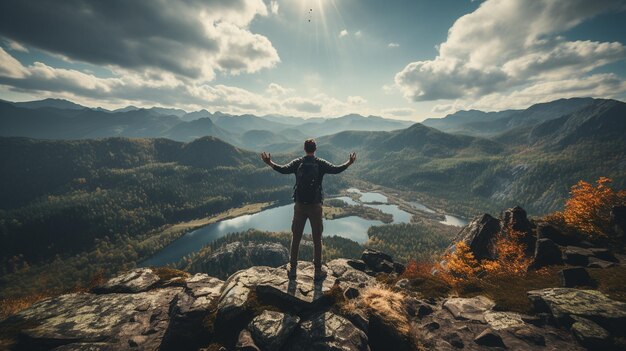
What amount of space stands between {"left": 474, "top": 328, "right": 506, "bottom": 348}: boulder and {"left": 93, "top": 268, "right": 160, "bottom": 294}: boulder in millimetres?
17065

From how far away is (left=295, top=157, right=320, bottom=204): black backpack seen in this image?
1244cm

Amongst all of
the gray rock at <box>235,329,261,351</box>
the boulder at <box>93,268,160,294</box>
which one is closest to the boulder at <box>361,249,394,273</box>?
the gray rock at <box>235,329,261,351</box>

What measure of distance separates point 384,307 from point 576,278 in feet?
31.7

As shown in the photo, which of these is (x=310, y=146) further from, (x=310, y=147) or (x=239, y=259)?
(x=239, y=259)

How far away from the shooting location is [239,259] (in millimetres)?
190125

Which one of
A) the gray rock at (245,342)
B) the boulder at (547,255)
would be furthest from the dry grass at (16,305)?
the boulder at (547,255)

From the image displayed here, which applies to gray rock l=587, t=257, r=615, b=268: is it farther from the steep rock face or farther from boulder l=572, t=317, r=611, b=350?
the steep rock face

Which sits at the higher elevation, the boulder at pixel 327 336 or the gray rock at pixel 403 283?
the boulder at pixel 327 336

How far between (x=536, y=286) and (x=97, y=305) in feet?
73.5

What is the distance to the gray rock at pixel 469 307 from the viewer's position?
11711 mm

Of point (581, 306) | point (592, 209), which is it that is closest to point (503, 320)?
point (581, 306)

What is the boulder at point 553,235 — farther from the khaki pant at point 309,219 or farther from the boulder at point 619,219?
the khaki pant at point 309,219

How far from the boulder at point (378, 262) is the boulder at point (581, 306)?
12284mm

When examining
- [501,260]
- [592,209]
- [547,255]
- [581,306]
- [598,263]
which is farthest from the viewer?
[592,209]
